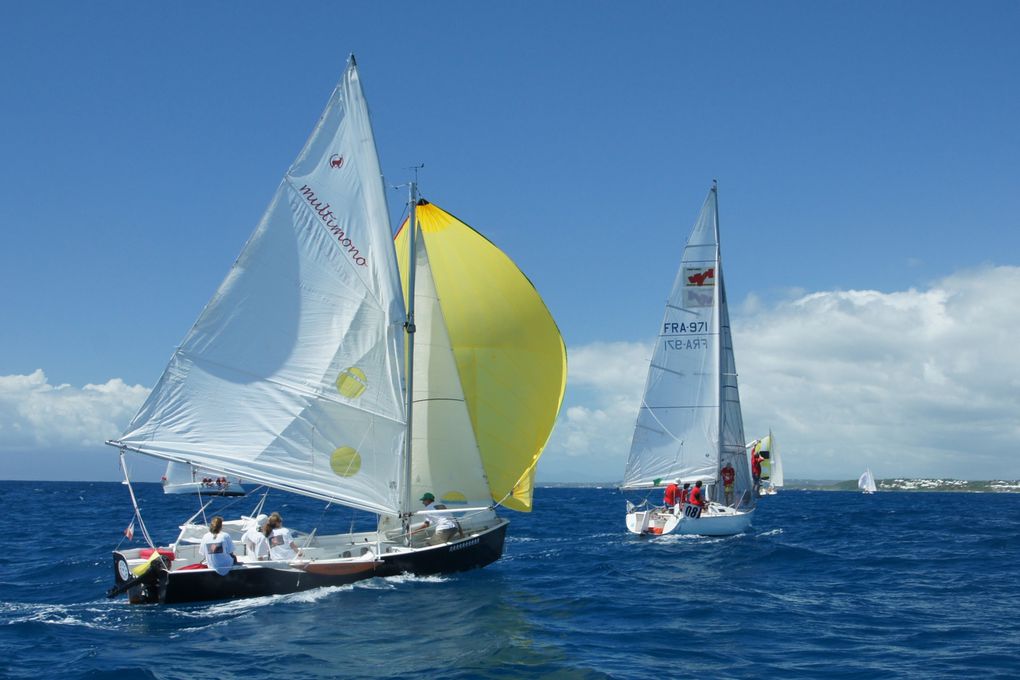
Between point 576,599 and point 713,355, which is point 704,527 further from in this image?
point 576,599

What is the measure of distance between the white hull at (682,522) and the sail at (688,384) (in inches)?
75.3

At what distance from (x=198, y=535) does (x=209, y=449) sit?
3.02 meters

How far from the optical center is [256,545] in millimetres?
19062

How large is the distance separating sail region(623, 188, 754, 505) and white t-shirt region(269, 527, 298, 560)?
19360 mm

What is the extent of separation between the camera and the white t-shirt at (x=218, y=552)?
18.2 m

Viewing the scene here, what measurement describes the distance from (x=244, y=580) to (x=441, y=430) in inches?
246

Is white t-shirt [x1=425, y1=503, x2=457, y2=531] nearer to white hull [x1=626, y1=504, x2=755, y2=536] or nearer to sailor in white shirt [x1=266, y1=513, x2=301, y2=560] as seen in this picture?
sailor in white shirt [x1=266, y1=513, x2=301, y2=560]

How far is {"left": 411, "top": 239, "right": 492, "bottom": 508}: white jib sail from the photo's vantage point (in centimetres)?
2269

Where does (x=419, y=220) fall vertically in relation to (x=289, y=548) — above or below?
above

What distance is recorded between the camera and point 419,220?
80.2 ft

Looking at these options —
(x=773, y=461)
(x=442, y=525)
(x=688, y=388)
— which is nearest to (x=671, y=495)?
(x=688, y=388)

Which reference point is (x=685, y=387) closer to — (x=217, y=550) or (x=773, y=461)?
(x=217, y=550)

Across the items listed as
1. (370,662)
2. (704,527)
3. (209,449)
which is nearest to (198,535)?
(209,449)

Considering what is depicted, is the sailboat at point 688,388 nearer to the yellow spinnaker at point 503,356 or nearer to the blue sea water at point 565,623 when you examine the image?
the blue sea water at point 565,623
